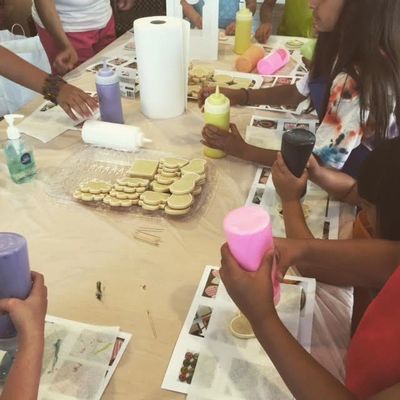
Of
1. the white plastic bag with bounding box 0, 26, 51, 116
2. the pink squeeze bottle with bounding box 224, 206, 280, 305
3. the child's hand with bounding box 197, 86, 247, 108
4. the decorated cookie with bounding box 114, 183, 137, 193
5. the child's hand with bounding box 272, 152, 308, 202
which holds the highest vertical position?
the pink squeeze bottle with bounding box 224, 206, 280, 305

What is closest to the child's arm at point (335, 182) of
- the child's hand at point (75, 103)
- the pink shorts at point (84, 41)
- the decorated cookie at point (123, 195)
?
the decorated cookie at point (123, 195)

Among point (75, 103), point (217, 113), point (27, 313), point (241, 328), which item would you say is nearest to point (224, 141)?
point (217, 113)

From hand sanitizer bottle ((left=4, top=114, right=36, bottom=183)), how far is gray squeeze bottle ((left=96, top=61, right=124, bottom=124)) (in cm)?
26

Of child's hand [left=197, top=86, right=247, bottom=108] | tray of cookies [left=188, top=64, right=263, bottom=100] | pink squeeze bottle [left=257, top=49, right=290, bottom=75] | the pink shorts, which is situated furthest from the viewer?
the pink shorts

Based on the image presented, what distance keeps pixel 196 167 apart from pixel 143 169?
0.12m

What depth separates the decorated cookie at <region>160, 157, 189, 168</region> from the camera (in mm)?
1107

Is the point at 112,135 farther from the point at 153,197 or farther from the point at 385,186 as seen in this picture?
the point at 385,186

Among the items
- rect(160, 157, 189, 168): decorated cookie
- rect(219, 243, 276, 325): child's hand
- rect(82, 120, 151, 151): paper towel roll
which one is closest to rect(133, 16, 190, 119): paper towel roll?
rect(82, 120, 151, 151): paper towel roll

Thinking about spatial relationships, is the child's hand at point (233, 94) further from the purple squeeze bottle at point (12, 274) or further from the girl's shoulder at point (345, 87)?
the purple squeeze bottle at point (12, 274)

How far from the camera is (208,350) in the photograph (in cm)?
71

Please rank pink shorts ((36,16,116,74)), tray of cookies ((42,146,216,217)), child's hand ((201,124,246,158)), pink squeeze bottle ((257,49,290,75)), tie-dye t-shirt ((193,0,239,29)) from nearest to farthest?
tray of cookies ((42,146,216,217)) < child's hand ((201,124,246,158)) < pink squeeze bottle ((257,49,290,75)) < pink shorts ((36,16,116,74)) < tie-dye t-shirt ((193,0,239,29))

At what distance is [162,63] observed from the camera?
1.30m

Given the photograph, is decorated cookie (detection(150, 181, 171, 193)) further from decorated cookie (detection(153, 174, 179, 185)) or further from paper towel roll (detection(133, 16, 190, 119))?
paper towel roll (detection(133, 16, 190, 119))

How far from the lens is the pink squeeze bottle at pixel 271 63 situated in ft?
5.52
